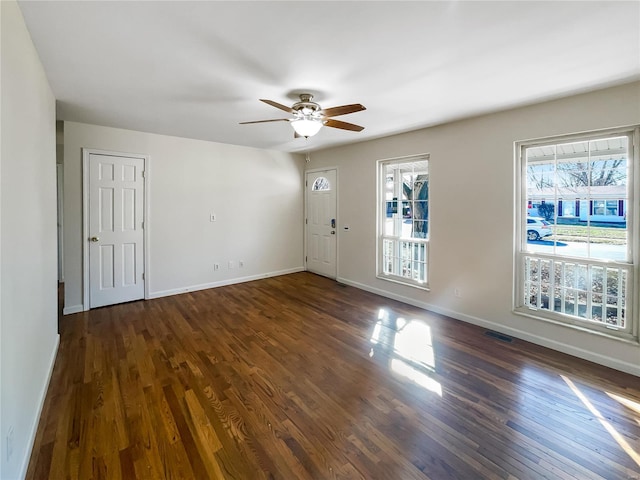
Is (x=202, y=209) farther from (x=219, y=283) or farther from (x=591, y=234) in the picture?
(x=591, y=234)

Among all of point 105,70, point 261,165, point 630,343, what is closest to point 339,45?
point 105,70

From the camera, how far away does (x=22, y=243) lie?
1.69 m

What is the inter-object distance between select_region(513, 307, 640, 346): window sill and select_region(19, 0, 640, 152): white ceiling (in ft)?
7.08

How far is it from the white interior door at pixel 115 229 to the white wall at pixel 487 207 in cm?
367

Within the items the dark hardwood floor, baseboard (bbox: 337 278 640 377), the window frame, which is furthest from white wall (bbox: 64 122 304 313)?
baseboard (bbox: 337 278 640 377)

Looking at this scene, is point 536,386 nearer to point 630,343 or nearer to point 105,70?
point 630,343

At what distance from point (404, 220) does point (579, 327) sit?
7.62 ft

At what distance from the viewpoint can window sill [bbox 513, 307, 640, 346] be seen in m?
2.57

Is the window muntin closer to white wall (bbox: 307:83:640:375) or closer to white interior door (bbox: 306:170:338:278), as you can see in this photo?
white interior door (bbox: 306:170:338:278)

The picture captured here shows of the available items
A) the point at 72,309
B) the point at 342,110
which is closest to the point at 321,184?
the point at 342,110

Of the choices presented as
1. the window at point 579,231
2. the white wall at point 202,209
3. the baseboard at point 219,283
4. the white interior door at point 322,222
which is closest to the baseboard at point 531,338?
A: the window at point 579,231

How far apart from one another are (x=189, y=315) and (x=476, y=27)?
4.00 meters

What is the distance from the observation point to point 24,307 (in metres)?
1.74

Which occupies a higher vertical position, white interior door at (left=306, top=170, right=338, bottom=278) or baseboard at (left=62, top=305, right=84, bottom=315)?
white interior door at (left=306, top=170, right=338, bottom=278)
